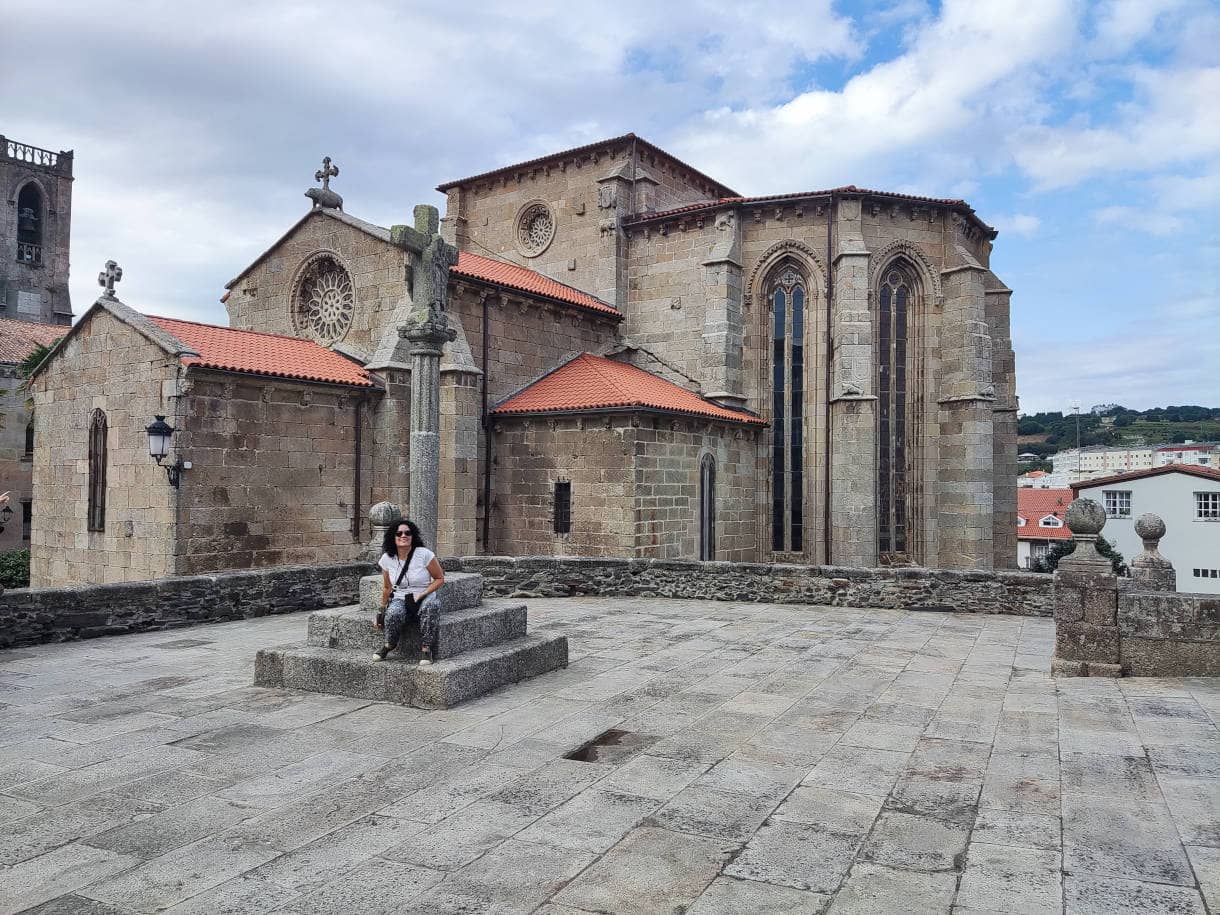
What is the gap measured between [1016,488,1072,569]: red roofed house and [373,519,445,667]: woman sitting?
1963 inches

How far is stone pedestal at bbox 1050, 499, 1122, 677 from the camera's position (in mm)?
7879

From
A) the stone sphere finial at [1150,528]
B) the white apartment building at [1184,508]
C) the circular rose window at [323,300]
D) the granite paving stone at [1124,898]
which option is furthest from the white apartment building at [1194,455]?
the granite paving stone at [1124,898]

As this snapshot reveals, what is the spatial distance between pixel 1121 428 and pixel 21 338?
183 metres

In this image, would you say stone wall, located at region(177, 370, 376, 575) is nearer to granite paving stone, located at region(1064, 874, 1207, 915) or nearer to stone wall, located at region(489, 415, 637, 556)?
stone wall, located at region(489, 415, 637, 556)

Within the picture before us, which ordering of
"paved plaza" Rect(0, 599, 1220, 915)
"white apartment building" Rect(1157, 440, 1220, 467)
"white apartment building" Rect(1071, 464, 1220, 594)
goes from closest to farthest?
"paved plaza" Rect(0, 599, 1220, 915), "white apartment building" Rect(1071, 464, 1220, 594), "white apartment building" Rect(1157, 440, 1220, 467)

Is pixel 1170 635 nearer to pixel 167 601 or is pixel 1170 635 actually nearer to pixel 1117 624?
pixel 1117 624

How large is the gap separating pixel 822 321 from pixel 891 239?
2.78 metres

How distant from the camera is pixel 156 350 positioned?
49.9 feet

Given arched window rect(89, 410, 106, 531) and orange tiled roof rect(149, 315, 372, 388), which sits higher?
orange tiled roof rect(149, 315, 372, 388)

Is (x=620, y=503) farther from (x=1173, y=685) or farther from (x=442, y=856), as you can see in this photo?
(x=442, y=856)

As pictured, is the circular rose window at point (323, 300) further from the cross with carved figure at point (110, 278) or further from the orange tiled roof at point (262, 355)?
the cross with carved figure at point (110, 278)

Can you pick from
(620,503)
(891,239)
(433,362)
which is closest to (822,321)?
(891,239)

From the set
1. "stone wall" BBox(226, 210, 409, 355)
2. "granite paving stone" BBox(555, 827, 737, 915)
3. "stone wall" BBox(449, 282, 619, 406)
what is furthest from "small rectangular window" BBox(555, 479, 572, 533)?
"granite paving stone" BBox(555, 827, 737, 915)

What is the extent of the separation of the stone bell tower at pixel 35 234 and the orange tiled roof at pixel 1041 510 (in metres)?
62.2
